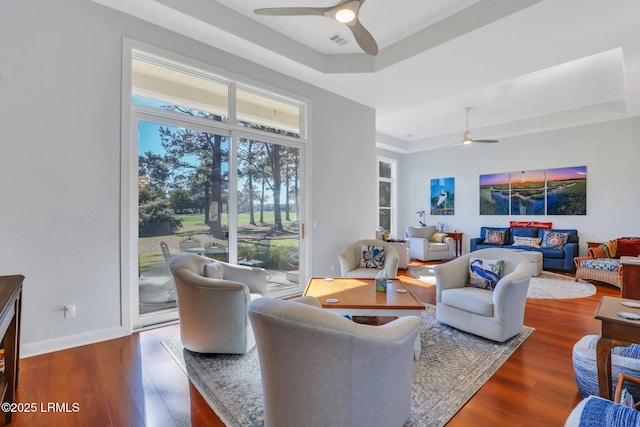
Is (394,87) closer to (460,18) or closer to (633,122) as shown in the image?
(460,18)

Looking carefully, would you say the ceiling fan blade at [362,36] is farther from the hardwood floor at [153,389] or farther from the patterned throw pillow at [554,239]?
the patterned throw pillow at [554,239]

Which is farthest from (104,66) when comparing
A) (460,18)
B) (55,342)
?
(460,18)

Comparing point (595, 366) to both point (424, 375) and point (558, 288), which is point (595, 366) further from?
point (558, 288)

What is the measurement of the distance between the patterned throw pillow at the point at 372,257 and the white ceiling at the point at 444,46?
2522 mm

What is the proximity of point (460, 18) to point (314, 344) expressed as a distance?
3.66 metres

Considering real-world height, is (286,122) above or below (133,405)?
above

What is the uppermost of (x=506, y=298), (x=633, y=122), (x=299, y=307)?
(x=633, y=122)

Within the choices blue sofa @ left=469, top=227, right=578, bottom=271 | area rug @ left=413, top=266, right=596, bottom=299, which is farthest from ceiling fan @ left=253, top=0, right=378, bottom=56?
Result: blue sofa @ left=469, top=227, right=578, bottom=271

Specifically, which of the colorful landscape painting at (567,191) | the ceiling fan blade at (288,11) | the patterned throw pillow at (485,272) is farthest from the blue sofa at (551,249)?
the ceiling fan blade at (288,11)

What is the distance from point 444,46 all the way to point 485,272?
8.58 ft

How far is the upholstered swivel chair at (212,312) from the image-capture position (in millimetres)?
2420

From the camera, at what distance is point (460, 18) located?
3232 millimetres

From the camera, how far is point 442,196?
8.43 metres

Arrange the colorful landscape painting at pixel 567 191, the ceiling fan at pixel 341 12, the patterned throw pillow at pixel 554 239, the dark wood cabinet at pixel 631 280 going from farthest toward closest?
the colorful landscape painting at pixel 567 191
the patterned throw pillow at pixel 554 239
the dark wood cabinet at pixel 631 280
the ceiling fan at pixel 341 12
